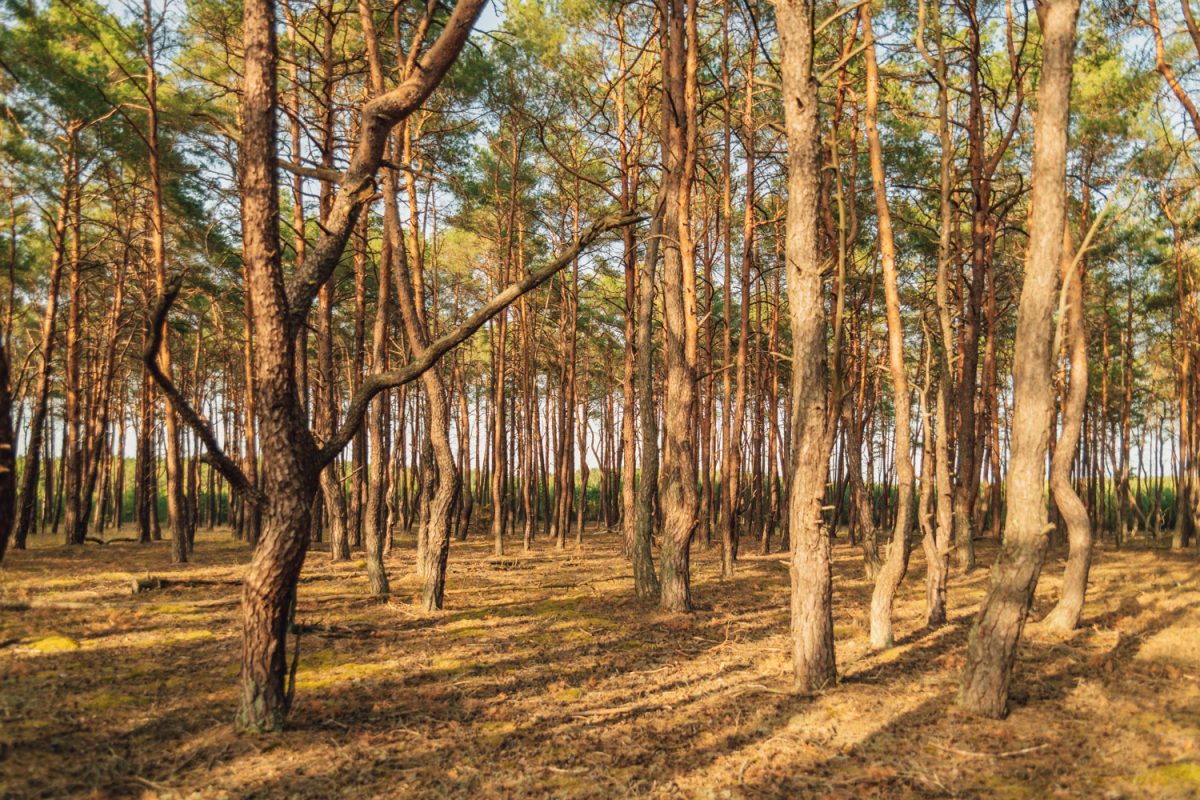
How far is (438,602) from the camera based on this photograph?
9.65 m

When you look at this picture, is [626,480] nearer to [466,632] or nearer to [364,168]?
[466,632]

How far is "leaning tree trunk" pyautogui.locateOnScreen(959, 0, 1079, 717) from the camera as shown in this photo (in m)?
5.32

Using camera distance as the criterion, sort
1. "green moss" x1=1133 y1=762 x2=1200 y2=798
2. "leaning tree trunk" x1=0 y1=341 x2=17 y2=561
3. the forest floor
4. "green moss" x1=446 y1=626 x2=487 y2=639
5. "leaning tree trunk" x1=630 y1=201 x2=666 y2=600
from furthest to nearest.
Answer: "leaning tree trunk" x1=630 y1=201 x2=666 y2=600, "green moss" x1=446 y1=626 x2=487 y2=639, the forest floor, "green moss" x1=1133 y1=762 x2=1200 y2=798, "leaning tree trunk" x1=0 y1=341 x2=17 y2=561

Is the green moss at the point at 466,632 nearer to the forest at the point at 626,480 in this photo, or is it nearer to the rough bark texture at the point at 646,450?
the forest at the point at 626,480

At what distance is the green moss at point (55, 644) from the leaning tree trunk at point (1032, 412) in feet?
26.8

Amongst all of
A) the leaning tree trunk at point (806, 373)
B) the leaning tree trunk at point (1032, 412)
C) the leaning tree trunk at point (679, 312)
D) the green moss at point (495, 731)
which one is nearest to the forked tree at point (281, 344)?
the green moss at point (495, 731)

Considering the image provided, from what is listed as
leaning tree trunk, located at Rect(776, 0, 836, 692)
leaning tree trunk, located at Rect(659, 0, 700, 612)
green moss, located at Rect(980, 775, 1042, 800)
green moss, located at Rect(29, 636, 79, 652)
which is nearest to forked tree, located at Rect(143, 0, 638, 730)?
leaning tree trunk, located at Rect(776, 0, 836, 692)

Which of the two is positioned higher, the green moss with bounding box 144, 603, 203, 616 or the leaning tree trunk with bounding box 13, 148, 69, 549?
the leaning tree trunk with bounding box 13, 148, 69, 549

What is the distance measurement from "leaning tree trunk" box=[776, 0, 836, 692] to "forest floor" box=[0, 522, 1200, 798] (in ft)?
1.58

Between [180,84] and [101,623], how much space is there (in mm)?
12625

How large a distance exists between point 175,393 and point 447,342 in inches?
63.6

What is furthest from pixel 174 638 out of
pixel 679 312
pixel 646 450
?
pixel 679 312

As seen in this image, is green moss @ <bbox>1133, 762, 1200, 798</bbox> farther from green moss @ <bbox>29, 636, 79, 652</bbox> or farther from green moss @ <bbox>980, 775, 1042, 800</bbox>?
green moss @ <bbox>29, 636, 79, 652</bbox>

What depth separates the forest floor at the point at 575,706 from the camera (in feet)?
13.8
